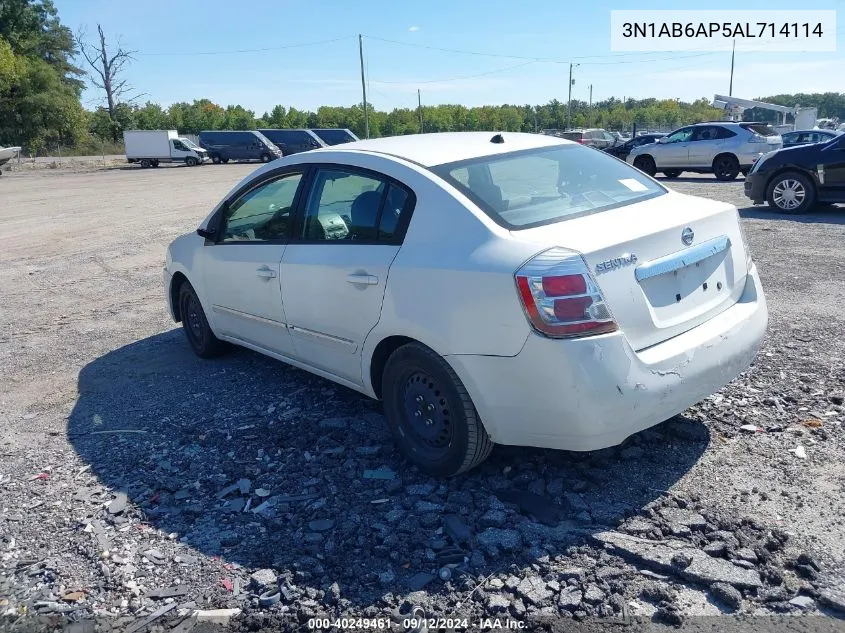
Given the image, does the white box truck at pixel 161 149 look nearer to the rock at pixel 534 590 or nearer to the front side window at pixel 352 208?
the front side window at pixel 352 208

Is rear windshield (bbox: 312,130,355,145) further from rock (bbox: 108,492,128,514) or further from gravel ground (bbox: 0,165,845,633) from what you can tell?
rock (bbox: 108,492,128,514)

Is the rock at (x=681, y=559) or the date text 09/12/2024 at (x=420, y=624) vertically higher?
the rock at (x=681, y=559)

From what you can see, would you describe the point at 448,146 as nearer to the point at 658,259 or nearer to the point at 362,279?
the point at 362,279

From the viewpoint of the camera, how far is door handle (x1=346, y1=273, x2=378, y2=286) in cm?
379

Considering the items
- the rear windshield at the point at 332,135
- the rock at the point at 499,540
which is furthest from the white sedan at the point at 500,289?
the rear windshield at the point at 332,135

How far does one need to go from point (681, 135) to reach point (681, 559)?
20967 millimetres

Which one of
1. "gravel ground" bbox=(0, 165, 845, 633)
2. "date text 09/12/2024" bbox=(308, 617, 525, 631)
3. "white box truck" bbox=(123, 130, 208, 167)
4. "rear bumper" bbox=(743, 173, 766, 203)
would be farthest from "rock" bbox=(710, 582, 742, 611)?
"white box truck" bbox=(123, 130, 208, 167)

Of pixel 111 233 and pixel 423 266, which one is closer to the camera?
pixel 423 266

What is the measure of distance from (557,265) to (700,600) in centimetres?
144

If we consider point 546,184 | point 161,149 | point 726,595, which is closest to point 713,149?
point 546,184

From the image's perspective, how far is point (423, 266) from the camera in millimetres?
3520

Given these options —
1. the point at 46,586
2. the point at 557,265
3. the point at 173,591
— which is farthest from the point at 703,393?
the point at 46,586

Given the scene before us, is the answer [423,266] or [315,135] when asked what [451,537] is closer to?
[423,266]

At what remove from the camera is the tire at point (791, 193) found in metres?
11.7
